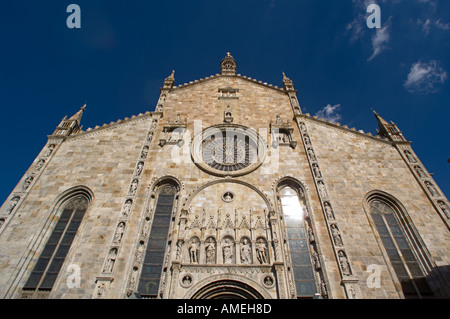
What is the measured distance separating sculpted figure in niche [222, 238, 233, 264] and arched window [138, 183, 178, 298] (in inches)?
103

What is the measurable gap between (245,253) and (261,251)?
68cm

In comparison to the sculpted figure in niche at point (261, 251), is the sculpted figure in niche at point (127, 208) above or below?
above

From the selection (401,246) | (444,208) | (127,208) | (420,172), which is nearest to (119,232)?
(127,208)

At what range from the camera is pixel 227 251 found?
37.4 ft

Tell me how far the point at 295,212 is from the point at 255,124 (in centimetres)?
647

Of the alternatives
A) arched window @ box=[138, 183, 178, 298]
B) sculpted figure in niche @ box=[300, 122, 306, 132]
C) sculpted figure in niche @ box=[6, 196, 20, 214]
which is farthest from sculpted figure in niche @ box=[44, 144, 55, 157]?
sculpted figure in niche @ box=[300, 122, 306, 132]

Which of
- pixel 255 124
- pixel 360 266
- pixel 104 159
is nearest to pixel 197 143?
pixel 255 124

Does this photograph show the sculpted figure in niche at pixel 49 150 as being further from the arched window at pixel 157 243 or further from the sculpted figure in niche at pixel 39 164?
the arched window at pixel 157 243

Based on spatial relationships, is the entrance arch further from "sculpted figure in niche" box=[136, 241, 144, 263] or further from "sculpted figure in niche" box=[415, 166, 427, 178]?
"sculpted figure in niche" box=[415, 166, 427, 178]

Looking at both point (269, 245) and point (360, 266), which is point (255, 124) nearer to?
point (269, 245)

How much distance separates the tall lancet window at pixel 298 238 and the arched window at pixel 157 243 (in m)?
5.57

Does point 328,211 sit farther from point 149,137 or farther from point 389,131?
point 149,137

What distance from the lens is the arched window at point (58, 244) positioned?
434 inches

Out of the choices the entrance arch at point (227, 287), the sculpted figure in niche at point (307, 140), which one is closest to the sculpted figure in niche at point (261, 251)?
the entrance arch at point (227, 287)
